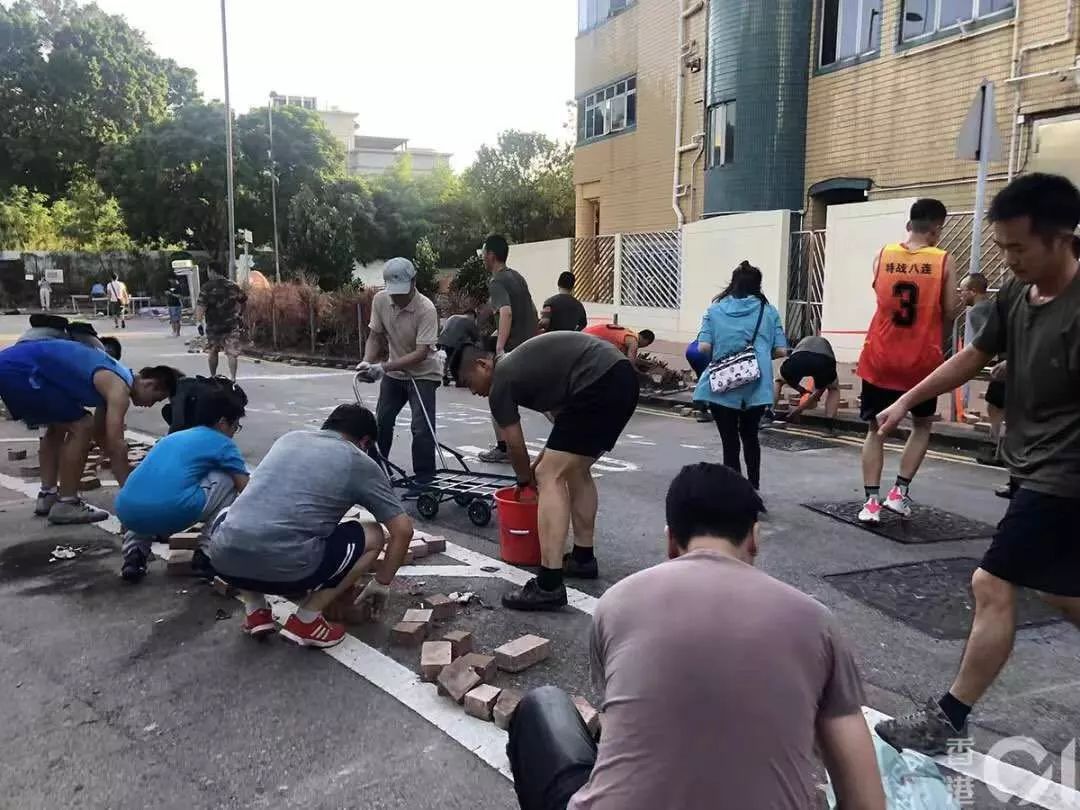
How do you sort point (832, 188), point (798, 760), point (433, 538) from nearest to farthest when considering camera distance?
point (798, 760) < point (433, 538) < point (832, 188)

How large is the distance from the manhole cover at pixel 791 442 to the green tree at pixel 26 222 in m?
47.9

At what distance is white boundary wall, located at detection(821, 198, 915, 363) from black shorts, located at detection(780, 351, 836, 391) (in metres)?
3.47

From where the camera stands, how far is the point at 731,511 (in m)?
2.04

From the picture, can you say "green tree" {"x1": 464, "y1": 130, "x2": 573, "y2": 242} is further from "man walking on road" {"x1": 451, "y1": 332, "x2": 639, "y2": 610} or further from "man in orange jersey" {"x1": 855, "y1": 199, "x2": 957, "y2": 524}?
"man walking on road" {"x1": 451, "y1": 332, "x2": 639, "y2": 610}

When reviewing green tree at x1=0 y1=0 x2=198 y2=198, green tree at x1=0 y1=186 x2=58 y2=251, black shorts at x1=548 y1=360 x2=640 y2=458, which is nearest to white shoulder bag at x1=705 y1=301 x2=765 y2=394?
black shorts at x1=548 y1=360 x2=640 y2=458

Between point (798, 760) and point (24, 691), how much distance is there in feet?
11.1

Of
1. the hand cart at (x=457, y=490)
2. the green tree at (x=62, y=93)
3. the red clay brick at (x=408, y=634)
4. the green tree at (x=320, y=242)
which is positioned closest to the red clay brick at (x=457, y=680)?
the red clay brick at (x=408, y=634)

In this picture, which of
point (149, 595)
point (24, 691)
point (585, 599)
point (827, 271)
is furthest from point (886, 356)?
point (827, 271)

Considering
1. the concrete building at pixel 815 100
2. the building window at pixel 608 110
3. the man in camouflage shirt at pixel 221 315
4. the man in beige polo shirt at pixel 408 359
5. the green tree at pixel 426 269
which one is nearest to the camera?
the man in beige polo shirt at pixel 408 359

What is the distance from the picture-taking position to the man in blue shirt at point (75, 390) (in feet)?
19.3

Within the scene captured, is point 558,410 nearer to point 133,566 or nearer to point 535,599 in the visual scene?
→ point 535,599

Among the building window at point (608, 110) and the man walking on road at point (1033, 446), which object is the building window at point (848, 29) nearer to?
the building window at point (608, 110)

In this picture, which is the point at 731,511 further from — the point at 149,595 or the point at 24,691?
the point at 149,595

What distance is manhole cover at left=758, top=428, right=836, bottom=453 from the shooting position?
922 centimetres
